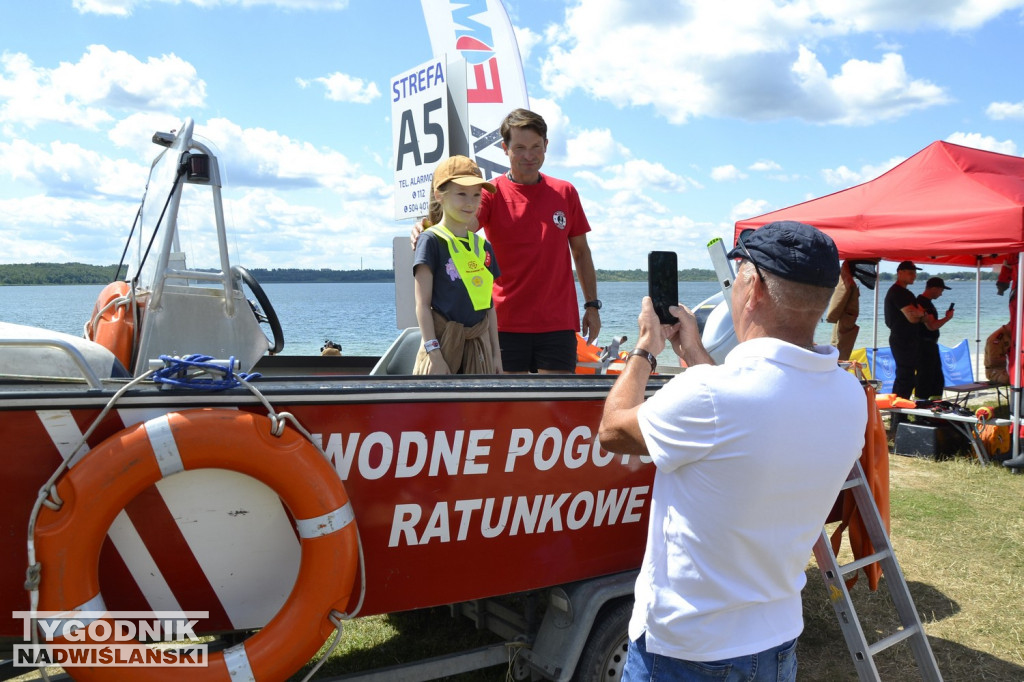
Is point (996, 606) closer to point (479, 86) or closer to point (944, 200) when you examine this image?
point (944, 200)

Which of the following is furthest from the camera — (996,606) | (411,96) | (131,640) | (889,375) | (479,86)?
(889,375)

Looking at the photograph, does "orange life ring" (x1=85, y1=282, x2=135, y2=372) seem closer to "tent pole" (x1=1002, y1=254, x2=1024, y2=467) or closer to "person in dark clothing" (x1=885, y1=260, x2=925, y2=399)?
"tent pole" (x1=1002, y1=254, x2=1024, y2=467)

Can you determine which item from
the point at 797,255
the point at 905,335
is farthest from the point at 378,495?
the point at 905,335

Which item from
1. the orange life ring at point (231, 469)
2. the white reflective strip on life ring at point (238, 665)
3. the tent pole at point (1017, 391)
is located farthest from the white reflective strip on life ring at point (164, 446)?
the tent pole at point (1017, 391)

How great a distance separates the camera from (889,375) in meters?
11.1

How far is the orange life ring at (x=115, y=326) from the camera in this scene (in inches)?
131

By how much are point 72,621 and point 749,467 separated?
1.73 meters

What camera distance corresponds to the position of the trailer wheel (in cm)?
273

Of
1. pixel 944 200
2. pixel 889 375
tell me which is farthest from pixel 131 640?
pixel 889 375

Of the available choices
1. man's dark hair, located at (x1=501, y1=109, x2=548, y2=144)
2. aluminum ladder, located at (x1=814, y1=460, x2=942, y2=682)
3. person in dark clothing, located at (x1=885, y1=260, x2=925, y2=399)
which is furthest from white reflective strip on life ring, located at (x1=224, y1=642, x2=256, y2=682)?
person in dark clothing, located at (x1=885, y1=260, x2=925, y2=399)

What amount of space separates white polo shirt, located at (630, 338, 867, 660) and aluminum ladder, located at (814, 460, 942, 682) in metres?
1.31

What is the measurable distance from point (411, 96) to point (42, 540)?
16.2ft

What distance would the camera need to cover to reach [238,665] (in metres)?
2.16

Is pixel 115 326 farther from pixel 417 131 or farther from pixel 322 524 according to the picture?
pixel 417 131
